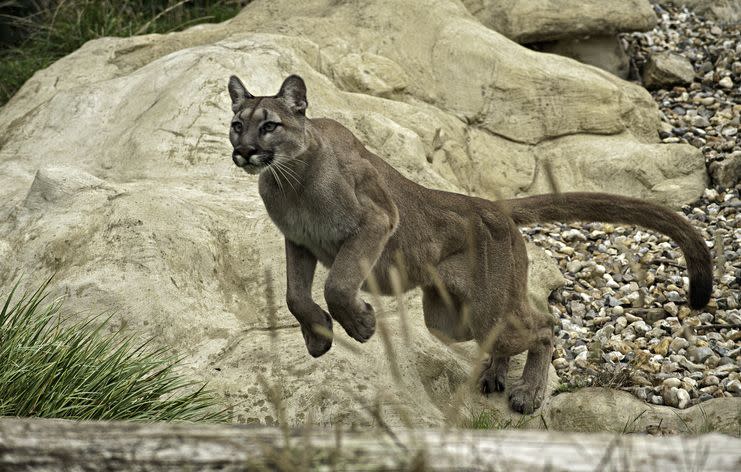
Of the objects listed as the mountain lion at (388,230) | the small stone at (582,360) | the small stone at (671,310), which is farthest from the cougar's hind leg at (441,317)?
the small stone at (671,310)

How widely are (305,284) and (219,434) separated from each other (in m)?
2.88

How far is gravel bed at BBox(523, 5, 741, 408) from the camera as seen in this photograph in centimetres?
750

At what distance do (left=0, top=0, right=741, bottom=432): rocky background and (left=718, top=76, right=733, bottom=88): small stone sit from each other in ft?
0.09

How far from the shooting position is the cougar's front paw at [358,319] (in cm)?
573

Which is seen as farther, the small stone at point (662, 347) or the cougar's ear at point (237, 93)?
the small stone at point (662, 347)

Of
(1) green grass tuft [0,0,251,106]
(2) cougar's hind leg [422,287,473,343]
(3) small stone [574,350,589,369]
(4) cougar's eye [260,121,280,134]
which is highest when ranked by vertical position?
(4) cougar's eye [260,121,280,134]

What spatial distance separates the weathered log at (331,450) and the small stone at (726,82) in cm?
876

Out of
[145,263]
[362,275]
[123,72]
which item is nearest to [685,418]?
[362,275]

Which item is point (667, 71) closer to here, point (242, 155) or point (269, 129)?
point (269, 129)

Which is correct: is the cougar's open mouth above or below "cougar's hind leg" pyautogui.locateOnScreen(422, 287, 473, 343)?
above

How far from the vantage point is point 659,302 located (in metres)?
8.41

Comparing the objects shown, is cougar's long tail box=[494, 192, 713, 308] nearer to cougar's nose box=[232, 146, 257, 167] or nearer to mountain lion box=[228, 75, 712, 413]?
mountain lion box=[228, 75, 712, 413]

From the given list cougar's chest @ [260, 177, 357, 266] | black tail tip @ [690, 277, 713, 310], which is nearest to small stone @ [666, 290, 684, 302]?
black tail tip @ [690, 277, 713, 310]

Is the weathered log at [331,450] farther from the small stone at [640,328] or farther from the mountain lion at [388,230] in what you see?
the small stone at [640,328]
